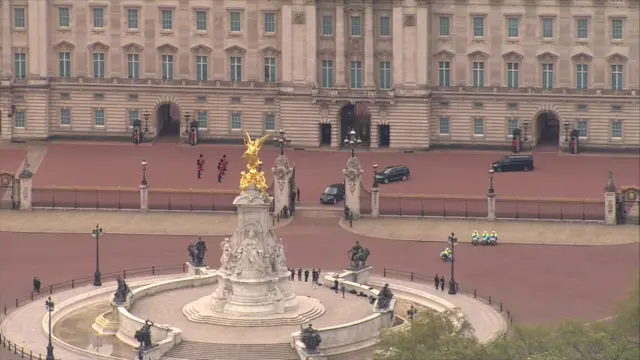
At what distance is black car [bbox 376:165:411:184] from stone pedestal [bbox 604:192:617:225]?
63.3 feet

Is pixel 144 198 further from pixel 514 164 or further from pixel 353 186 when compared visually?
pixel 514 164

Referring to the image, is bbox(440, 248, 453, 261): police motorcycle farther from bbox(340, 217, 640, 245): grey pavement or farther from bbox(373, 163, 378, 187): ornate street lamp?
bbox(373, 163, 378, 187): ornate street lamp

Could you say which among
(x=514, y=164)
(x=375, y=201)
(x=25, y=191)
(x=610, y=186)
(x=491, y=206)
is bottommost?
(x=491, y=206)

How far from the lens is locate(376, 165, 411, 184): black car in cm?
18500

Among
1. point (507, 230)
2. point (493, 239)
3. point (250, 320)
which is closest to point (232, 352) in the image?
point (250, 320)

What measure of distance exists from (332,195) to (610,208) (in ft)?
63.9

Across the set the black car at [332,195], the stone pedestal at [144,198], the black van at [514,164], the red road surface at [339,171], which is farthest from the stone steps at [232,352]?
the black van at [514,164]

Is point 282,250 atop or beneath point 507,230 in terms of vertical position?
beneath

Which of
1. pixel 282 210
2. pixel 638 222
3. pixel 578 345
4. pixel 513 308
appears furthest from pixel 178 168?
pixel 578 345

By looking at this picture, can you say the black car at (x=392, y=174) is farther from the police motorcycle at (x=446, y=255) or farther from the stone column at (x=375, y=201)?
the police motorcycle at (x=446, y=255)

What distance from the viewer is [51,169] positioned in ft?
623

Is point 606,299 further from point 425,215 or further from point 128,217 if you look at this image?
point 128,217

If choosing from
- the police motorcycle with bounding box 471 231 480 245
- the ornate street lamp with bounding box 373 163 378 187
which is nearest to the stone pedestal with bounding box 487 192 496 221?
the police motorcycle with bounding box 471 231 480 245

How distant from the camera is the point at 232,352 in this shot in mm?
133500
